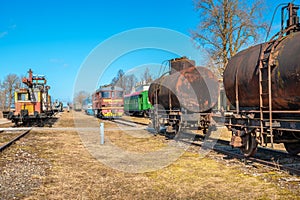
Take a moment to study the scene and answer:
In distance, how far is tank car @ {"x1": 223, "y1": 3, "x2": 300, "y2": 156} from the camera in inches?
274

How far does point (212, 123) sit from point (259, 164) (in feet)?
11.5

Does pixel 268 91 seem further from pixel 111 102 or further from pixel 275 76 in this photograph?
pixel 111 102

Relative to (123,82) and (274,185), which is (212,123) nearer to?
(274,185)

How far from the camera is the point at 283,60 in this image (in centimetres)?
708

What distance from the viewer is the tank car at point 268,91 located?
6961mm

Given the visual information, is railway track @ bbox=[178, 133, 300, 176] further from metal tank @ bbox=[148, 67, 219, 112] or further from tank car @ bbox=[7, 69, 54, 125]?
tank car @ bbox=[7, 69, 54, 125]

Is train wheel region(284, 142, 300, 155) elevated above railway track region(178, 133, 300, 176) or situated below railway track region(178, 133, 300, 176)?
above

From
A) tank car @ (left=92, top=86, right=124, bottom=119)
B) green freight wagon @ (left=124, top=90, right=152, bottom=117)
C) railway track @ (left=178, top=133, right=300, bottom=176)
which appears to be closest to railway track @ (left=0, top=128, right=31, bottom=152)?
railway track @ (left=178, top=133, right=300, bottom=176)

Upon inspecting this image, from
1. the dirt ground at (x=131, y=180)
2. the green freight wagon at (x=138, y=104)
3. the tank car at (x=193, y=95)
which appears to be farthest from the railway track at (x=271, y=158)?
the green freight wagon at (x=138, y=104)

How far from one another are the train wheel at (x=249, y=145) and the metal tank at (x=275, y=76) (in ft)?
3.07

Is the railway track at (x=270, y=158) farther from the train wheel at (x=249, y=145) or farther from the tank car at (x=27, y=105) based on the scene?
the tank car at (x=27, y=105)

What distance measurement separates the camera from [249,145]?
8648mm

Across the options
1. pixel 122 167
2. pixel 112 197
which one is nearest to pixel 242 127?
pixel 122 167

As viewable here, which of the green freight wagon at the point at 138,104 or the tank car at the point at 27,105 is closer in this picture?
the tank car at the point at 27,105
